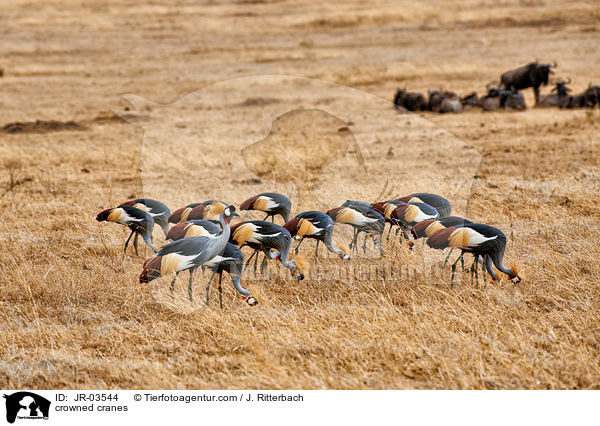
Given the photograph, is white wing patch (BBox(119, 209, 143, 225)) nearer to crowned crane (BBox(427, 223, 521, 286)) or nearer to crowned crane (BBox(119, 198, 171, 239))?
A: crowned crane (BBox(119, 198, 171, 239))

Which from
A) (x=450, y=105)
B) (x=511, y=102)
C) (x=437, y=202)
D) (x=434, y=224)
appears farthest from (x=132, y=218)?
(x=511, y=102)

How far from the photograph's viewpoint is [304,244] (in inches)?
295

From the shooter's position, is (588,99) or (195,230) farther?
(588,99)

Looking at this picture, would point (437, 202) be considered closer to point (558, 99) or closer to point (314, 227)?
point (314, 227)

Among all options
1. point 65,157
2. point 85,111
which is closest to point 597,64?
point 85,111

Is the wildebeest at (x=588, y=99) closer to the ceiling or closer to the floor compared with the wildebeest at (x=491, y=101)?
closer to the ceiling

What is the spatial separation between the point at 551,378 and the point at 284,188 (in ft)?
21.0

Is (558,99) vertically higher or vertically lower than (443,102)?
higher

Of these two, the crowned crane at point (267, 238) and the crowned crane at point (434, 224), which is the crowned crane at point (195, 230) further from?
the crowned crane at point (434, 224)

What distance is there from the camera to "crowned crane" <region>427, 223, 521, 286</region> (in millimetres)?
5582

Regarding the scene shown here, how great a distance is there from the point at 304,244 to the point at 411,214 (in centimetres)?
156
